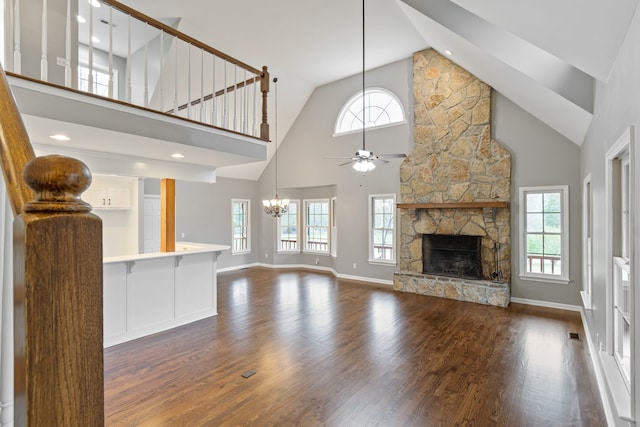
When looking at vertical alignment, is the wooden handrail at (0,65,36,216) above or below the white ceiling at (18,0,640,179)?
below

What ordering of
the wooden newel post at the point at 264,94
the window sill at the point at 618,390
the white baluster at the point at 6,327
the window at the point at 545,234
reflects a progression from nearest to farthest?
the white baluster at the point at 6,327, the window sill at the point at 618,390, the wooden newel post at the point at 264,94, the window at the point at 545,234

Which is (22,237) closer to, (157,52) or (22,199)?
(22,199)

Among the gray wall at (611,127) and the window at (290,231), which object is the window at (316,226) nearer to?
the window at (290,231)

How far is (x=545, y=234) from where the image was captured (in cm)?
579

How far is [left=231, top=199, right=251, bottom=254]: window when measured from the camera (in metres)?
9.80

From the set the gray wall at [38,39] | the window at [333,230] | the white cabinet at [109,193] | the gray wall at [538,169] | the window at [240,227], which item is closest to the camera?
the gray wall at [38,39]

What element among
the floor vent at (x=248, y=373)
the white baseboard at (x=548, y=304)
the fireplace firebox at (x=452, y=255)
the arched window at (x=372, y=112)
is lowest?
the floor vent at (x=248, y=373)

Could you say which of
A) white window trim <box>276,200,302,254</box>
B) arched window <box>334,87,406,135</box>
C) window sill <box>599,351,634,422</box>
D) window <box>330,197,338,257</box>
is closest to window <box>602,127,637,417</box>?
window sill <box>599,351,634,422</box>

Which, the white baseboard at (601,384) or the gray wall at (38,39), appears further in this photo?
the gray wall at (38,39)

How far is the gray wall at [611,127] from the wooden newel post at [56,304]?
7.78 ft

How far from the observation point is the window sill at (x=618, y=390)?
A: 1.91 m

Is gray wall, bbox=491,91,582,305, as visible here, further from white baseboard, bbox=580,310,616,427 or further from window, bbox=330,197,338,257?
window, bbox=330,197,338,257

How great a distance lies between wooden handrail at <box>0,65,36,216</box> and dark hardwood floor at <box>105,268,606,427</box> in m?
2.62

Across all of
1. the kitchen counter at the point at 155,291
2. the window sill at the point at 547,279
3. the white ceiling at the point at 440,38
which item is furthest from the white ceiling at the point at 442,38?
the kitchen counter at the point at 155,291
